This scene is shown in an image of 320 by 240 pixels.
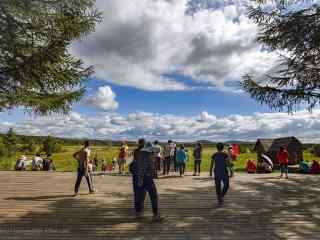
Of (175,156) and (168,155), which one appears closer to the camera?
(175,156)

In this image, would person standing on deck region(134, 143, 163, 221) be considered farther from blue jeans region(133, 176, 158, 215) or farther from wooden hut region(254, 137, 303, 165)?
wooden hut region(254, 137, 303, 165)

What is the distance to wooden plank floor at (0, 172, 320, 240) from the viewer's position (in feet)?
37.9

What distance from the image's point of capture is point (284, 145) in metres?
56.9

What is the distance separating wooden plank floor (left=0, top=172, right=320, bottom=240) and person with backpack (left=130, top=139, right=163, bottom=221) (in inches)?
26.6

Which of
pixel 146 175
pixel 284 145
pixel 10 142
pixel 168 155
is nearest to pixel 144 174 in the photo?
pixel 146 175

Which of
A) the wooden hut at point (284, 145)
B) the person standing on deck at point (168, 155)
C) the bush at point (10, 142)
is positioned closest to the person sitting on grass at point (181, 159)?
the person standing on deck at point (168, 155)

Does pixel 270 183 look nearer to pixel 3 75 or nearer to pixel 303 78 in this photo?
pixel 303 78

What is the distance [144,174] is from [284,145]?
47.9m

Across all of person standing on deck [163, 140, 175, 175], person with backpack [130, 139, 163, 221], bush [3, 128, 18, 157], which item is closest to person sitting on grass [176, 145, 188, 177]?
person standing on deck [163, 140, 175, 175]

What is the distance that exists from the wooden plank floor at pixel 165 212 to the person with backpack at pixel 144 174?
26.6 inches

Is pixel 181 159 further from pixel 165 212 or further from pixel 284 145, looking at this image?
pixel 284 145

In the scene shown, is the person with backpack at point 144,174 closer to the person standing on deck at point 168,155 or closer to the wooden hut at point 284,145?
the person standing on deck at point 168,155

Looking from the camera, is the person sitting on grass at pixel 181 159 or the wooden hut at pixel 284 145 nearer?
the person sitting on grass at pixel 181 159

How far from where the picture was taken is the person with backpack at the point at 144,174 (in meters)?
12.2
